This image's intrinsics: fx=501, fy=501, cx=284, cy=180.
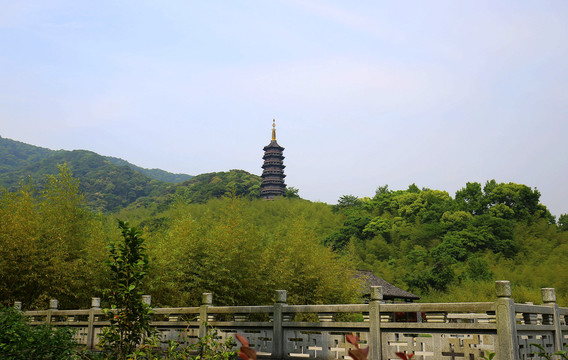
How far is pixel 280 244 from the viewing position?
18.8 meters

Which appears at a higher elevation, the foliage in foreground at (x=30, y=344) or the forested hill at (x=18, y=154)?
the forested hill at (x=18, y=154)

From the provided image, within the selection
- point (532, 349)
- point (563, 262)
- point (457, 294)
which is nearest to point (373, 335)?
point (532, 349)

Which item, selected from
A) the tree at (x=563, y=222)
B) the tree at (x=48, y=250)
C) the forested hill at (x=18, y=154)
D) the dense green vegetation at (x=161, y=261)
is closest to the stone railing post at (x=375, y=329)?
the dense green vegetation at (x=161, y=261)

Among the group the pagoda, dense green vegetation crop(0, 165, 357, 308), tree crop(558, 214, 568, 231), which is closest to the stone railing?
dense green vegetation crop(0, 165, 357, 308)

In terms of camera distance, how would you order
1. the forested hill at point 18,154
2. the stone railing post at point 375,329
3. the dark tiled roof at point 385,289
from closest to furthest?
the stone railing post at point 375,329 < the dark tiled roof at point 385,289 < the forested hill at point 18,154

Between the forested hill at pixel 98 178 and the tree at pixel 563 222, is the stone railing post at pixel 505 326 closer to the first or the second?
the tree at pixel 563 222

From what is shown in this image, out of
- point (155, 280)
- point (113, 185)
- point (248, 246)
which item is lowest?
point (155, 280)

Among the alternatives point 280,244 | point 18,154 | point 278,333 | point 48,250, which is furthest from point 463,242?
point 18,154

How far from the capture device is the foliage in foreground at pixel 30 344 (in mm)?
5531

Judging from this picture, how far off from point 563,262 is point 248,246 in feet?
101

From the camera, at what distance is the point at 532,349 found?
22.3 feet

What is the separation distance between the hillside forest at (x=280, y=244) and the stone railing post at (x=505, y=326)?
394 inches

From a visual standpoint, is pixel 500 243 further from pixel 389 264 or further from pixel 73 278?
pixel 73 278

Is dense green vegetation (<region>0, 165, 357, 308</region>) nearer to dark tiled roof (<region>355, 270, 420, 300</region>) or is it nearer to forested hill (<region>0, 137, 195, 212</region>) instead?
dark tiled roof (<region>355, 270, 420, 300</region>)
